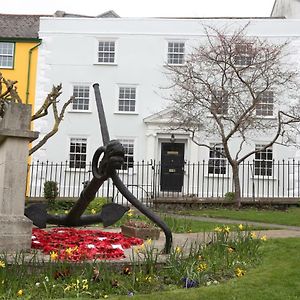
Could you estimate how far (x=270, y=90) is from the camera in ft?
73.6

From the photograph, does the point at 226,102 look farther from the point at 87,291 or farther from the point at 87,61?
the point at 87,291

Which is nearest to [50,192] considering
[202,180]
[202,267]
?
[202,180]

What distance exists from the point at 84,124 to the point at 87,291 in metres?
19.6

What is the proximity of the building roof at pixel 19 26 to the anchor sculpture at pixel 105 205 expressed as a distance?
19.9m

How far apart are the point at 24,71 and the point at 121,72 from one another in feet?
17.3

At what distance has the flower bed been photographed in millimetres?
6367

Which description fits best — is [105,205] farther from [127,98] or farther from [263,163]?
[127,98]

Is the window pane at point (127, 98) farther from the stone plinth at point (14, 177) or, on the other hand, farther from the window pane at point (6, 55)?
the stone plinth at point (14, 177)

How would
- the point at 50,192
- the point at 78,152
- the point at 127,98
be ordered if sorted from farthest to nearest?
the point at 127,98 < the point at 78,152 < the point at 50,192

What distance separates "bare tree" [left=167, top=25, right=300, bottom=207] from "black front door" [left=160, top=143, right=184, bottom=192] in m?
1.41

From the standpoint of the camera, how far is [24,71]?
25.6 m

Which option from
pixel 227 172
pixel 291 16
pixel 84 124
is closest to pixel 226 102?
pixel 227 172

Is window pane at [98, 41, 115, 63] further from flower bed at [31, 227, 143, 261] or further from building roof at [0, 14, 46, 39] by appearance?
flower bed at [31, 227, 143, 261]

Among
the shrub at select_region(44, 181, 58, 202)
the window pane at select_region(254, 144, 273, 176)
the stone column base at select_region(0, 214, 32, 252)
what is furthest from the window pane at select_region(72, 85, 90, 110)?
the stone column base at select_region(0, 214, 32, 252)
